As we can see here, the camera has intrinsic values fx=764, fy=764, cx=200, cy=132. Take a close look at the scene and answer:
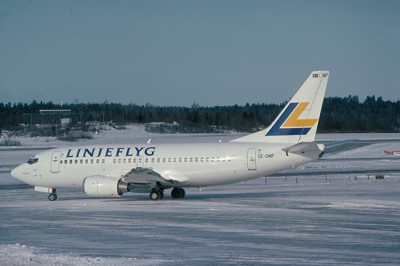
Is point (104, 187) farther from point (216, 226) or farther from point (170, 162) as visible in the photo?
point (216, 226)

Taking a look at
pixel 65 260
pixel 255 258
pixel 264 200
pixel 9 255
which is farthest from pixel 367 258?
pixel 264 200

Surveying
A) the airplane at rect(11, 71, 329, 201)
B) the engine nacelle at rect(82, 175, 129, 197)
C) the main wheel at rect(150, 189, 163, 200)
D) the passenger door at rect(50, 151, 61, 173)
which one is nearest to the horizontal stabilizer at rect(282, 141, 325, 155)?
the airplane at rect(11, 71, 329, 201)

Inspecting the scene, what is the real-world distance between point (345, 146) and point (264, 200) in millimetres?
51654

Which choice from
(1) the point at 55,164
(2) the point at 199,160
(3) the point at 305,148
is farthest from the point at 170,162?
(3) the point at 305,148

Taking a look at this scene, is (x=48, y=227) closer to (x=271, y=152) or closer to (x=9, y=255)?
(x=9, y=255)

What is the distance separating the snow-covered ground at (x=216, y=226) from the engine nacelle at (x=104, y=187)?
613 mm

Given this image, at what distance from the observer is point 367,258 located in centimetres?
1823

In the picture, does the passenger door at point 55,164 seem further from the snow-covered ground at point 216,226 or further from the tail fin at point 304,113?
the tail fin at point 304,113

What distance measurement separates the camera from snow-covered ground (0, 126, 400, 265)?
61.8ft

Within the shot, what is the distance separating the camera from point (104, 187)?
36.0m

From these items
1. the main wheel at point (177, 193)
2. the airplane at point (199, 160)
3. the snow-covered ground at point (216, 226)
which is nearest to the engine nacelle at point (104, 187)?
the airplane at point (199, 160)

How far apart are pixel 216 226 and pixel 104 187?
38.9 ft

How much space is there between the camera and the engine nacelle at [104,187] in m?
35.9

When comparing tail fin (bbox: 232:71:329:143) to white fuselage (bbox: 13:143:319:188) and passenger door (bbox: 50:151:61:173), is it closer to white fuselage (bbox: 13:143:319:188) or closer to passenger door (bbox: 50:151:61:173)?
white fuselage (bbox: 13:143:319:188)
